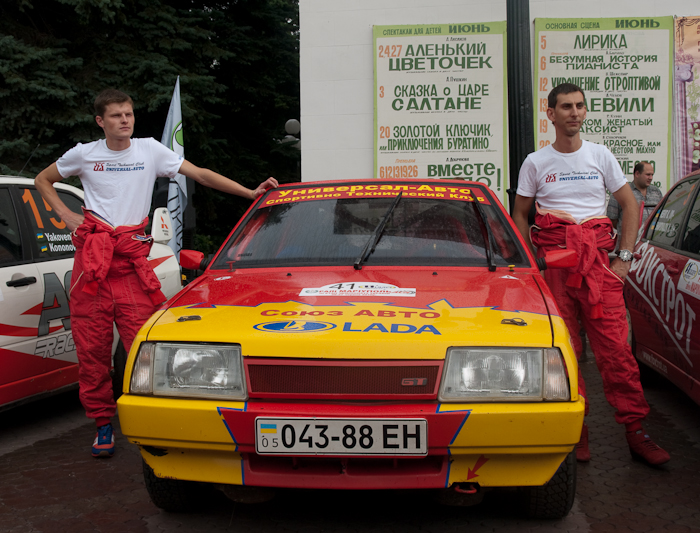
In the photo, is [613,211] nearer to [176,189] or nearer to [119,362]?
[176,189]

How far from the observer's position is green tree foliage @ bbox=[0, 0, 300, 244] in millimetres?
10000

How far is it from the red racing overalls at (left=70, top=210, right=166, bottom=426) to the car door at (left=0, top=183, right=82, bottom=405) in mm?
518

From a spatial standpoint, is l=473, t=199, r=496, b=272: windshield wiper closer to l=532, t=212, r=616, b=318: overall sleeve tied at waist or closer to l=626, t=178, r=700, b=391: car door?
l=532, t=212, r=616, b=318: overall sleeve tied at waist

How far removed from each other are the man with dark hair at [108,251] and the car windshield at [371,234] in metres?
0.56

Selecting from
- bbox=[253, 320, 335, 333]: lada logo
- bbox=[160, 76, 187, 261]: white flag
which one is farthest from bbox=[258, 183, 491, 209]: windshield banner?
bbox=[160, 76, 187, 261]: white flag

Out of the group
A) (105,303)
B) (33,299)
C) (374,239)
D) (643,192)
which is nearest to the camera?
(374,239)

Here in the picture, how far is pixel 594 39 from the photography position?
887 centimetres

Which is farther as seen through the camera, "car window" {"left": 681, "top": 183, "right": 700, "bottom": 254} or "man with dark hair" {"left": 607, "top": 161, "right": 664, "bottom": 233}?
"man with dark hair" {"left": 607, "top": 161, "right": 664, "bottom": 233}

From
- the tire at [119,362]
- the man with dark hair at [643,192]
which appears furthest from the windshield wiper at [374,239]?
the man with dark hair at [643,192]

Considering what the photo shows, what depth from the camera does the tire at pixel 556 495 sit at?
2.71m

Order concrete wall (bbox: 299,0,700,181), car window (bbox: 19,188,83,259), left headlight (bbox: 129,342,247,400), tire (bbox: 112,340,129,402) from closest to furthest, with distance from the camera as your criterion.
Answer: left headlight (bbox: 129,342,247,400) → car window (bbox: 19,188,83,259) → tire (bbox: 112,340,129,402) → concrete wall (bbox: 299,0,700,181)

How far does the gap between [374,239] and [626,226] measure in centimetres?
132

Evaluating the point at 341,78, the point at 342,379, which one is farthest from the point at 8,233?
the point at 341,78

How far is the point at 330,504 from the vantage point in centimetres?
305
